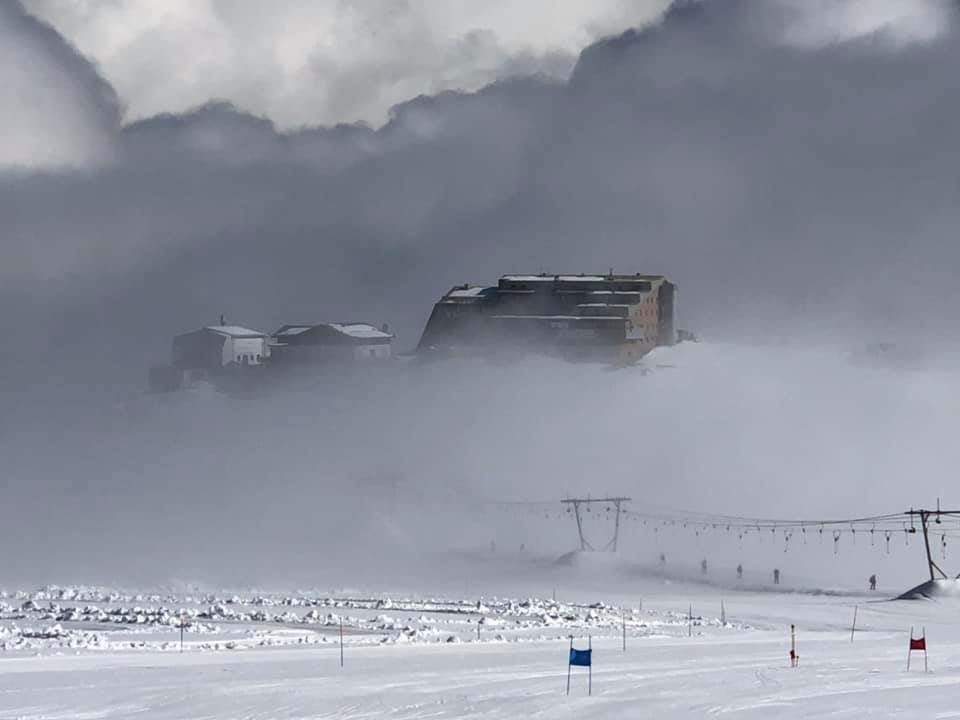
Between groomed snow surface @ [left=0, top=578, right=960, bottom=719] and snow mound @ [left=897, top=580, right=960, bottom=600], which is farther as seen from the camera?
snow mound @ [left=897, top=580, right=960, bottom=600]

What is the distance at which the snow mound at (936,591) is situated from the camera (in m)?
116

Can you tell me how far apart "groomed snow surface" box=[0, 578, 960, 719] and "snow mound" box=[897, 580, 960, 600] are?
1167mm

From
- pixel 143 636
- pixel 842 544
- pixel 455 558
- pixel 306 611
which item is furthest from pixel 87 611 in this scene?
pixel 842 544

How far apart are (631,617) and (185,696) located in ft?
154

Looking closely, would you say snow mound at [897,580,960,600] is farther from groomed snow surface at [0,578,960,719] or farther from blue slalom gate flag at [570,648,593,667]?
blue slalom gate flag at [570,648,593,667]

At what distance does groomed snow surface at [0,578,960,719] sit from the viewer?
60.7 meters

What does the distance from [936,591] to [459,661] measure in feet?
168

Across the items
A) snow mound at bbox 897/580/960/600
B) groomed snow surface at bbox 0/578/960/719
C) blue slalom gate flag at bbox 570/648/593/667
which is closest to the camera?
groomed snow surface at bbox 0/578/960/719

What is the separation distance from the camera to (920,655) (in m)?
80.2

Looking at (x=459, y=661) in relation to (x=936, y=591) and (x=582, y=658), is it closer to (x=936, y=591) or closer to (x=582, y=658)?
(x=582, y=658)

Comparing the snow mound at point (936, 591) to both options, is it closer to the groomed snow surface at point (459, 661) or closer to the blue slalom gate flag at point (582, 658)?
the groomed snow surface at point (459, 661)

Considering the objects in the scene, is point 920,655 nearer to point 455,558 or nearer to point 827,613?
point 827,613

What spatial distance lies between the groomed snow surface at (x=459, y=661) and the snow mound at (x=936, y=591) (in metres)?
1.17

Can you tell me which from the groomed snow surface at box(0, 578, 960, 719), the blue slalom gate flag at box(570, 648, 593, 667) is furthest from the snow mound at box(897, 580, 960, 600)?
the blue slalom gate flag at box(570, 648, 593, 667)
